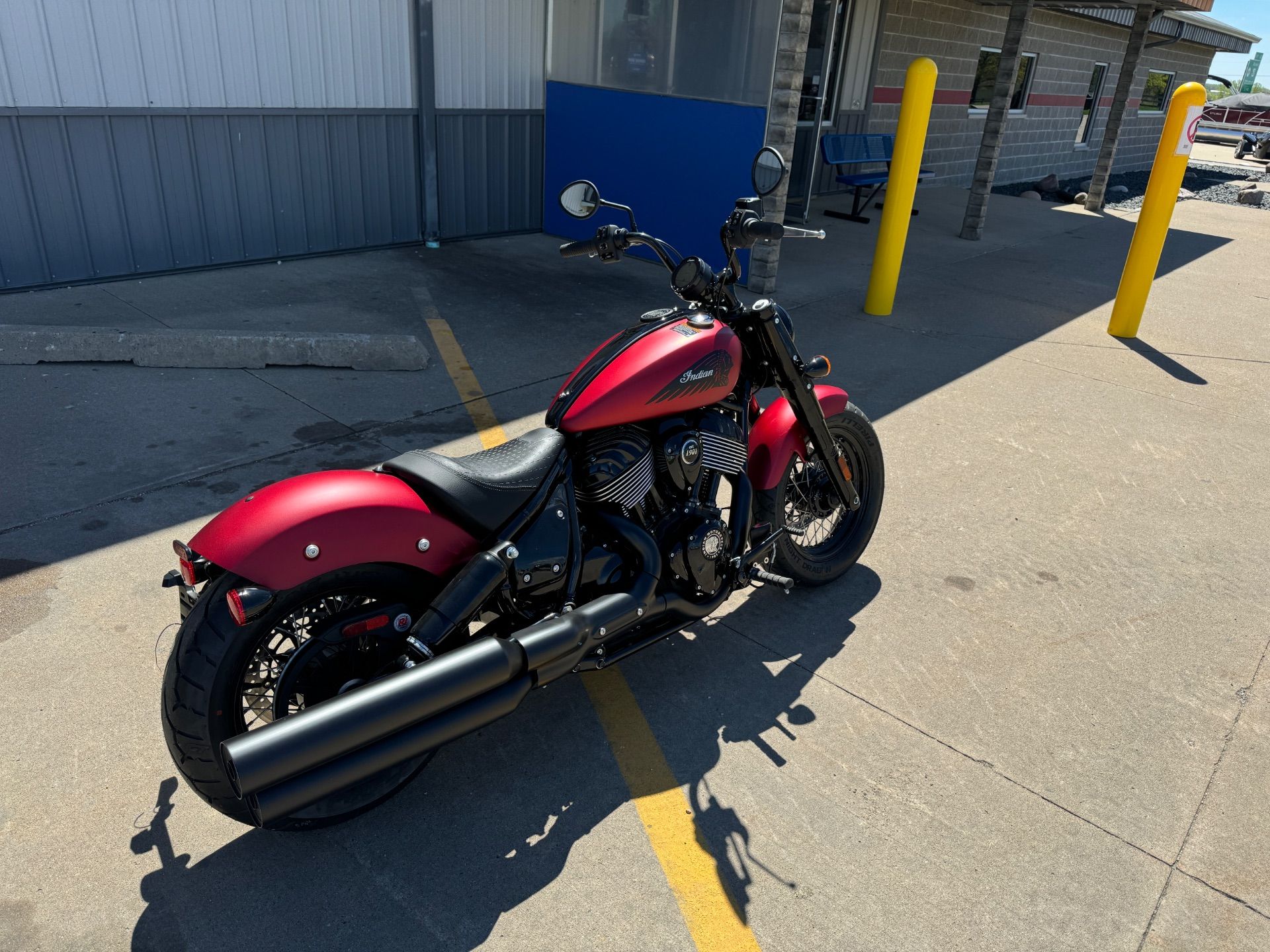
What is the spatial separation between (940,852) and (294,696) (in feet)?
6.13

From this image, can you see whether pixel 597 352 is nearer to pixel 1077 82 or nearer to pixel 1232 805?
pixel 1232 805

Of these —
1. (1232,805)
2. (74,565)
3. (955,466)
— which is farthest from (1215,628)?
(74,565)

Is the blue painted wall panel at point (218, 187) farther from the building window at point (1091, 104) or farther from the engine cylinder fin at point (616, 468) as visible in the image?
the building window at point (1091, 104)

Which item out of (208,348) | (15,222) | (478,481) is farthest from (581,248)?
(15,222)

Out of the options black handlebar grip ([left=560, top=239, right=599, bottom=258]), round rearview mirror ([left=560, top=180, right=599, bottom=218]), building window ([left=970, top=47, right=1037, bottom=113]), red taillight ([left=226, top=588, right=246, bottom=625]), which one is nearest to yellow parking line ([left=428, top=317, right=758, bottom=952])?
red taillight ([left=226, top=588, right=246, bottom=625])

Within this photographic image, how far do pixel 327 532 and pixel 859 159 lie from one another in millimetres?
11965

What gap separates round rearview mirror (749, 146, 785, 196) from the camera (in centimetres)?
322

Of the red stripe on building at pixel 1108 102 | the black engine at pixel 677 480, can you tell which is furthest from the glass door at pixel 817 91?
the black engine at pixel 677 480

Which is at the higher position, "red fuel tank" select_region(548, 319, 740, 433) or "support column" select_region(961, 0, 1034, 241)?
"support column" select_region(961, 0, 1034, 241)

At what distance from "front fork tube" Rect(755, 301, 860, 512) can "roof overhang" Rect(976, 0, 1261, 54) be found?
11516 millimetres

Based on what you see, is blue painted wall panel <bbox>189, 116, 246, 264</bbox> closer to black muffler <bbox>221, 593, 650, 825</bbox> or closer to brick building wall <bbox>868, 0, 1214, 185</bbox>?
black muffler <bbox>221, 593, 650, 825</bbox>

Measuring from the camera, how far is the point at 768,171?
3.27 meters

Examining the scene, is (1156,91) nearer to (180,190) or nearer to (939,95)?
(939,95)

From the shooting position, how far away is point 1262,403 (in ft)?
21.9
